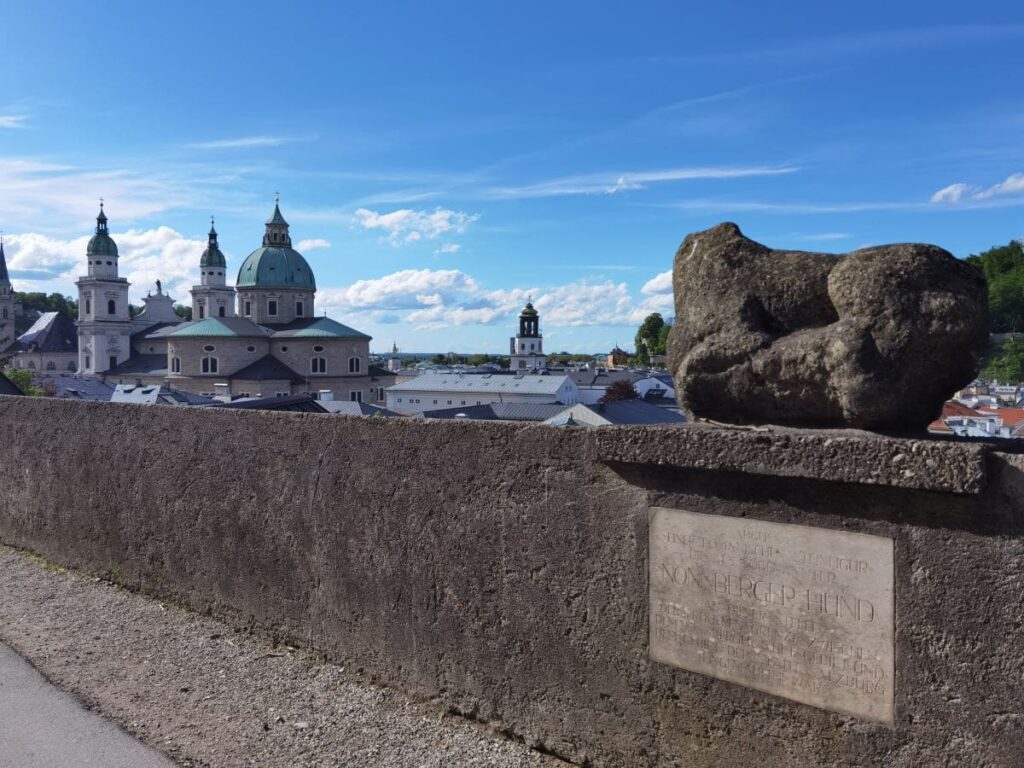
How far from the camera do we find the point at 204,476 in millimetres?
5574

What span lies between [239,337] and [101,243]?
2594 centimetres

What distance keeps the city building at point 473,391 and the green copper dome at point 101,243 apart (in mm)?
30336

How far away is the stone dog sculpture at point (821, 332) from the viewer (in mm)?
2717

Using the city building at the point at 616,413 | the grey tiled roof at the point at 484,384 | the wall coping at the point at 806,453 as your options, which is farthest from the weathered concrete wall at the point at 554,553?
the grey tiled roof at the point at 484,384

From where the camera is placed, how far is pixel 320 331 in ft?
207

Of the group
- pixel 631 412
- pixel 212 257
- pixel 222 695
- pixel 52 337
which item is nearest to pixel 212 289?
pixel 212 257

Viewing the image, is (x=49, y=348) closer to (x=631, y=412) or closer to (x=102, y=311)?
(x=102, y=311)

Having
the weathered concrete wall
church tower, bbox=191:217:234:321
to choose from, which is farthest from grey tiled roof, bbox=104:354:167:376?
the weathered concrete wall

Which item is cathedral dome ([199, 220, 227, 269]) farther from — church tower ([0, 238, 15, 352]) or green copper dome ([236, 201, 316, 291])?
church tower ([0, 238, 15, 352])

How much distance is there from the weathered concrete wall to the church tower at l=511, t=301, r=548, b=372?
104 m

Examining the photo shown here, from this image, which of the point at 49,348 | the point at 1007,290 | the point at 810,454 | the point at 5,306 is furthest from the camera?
the point at 5,306

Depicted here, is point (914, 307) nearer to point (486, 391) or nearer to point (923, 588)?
point (923, 588)

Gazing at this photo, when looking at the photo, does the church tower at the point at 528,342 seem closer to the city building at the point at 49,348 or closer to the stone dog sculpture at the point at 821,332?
the city building at the point at 49,348

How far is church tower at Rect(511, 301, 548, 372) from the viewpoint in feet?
365
